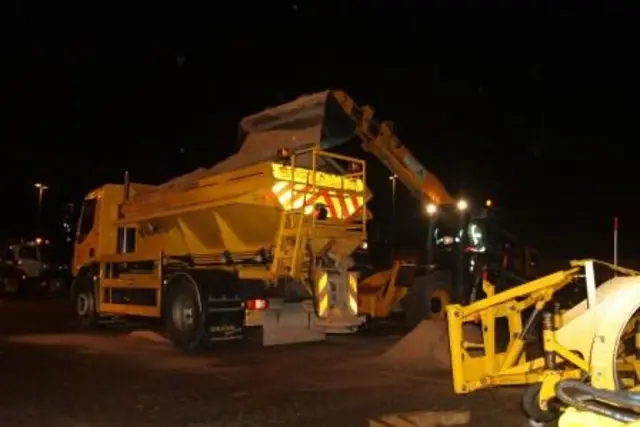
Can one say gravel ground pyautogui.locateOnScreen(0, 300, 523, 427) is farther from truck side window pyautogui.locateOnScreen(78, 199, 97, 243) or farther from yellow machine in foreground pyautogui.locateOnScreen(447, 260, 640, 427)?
truck side window pyautogui.locateOnScreen(78, 199, 97, 243)

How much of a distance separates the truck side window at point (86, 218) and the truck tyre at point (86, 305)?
46.4 inches

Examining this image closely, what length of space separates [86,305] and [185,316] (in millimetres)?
4853

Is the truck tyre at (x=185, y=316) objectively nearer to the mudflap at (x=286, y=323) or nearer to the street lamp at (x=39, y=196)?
the mudflap at (x=286, y=323)

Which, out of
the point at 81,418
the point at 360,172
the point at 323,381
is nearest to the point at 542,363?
the point at 323,381

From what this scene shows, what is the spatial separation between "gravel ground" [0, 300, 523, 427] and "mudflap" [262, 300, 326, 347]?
226 mm

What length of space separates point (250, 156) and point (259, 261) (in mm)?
2145

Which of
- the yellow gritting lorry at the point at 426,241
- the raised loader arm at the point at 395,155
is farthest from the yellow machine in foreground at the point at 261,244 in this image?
the raised loader arm at the point at 395,155

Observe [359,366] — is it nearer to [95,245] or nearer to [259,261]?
[259,261]

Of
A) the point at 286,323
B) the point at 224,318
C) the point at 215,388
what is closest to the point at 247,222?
the point at 224,318

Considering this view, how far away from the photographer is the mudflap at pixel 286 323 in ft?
43.2

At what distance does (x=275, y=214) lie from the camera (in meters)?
12.4

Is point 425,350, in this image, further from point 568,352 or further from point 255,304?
point 568,352

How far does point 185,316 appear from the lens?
13414mm

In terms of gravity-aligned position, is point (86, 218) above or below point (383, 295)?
above
